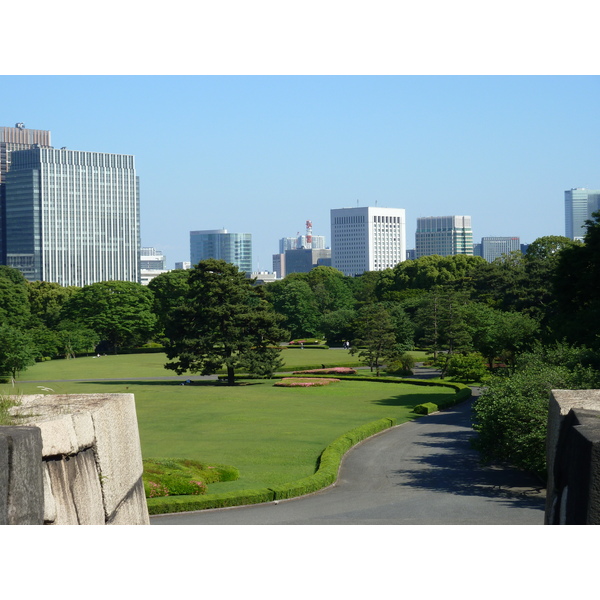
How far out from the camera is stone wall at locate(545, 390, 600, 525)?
3.62 m

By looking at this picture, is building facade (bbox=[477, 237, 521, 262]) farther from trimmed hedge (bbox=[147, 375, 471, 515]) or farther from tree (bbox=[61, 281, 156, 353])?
trimmed hedge (bbox=[147, 375, 471, 515])

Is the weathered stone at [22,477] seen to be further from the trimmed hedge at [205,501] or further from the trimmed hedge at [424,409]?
the trimmed hedge at [424,409]

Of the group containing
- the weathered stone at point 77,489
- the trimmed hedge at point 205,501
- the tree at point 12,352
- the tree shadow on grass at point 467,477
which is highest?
the weathered stone at point 77,489

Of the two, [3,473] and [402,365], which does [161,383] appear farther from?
[3,473]

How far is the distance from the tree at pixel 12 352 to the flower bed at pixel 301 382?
14859 millimetres

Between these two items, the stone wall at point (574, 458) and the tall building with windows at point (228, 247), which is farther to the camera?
the tall building with windows at point (228, 247)

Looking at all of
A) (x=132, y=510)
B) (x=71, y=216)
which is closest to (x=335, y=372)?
(x=132, y=510)

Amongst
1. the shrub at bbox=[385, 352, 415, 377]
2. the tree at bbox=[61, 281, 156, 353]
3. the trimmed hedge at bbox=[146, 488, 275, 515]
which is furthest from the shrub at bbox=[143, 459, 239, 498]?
the tree at bbox=[61, 281, 156, 353]

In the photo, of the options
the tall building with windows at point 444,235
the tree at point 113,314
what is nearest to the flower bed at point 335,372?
the tree at point 113,314

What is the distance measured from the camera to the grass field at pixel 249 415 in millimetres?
22078

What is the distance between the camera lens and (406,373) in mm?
46781

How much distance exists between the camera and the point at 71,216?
137 metres

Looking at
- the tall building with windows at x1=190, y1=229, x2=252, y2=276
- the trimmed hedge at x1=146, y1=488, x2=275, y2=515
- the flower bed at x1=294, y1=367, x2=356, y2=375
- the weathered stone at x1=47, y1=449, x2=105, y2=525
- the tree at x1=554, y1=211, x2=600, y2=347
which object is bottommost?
the flower bed at x1=294, y1=367, x2=356, y2=375

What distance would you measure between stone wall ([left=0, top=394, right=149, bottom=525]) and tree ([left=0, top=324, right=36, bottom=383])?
40480 mm
